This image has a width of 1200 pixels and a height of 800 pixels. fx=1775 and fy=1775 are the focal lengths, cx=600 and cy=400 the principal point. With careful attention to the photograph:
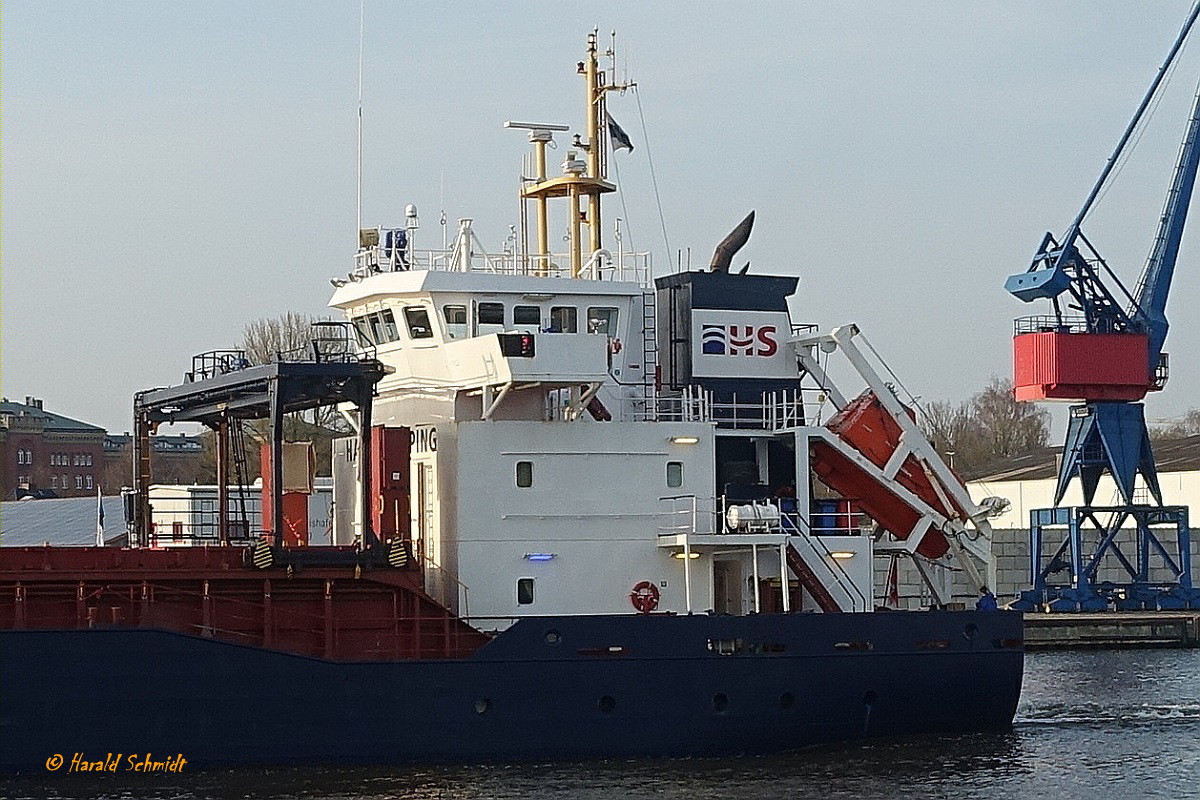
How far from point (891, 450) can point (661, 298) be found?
366 cm

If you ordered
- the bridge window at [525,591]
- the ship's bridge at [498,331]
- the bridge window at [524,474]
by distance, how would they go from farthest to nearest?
the bridge window at [524,474] < the bridge window at [525,591] < the ship's bridge at [498,331]

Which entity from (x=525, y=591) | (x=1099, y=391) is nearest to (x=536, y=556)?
(x=525, y=591)

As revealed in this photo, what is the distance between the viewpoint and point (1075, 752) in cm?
2289

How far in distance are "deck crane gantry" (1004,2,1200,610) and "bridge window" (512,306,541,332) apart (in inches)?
1058

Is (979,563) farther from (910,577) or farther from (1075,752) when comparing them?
(910,577)

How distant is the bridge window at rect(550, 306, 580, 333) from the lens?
73.7ft

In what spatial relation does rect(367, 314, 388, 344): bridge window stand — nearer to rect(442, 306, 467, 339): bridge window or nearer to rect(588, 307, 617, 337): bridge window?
rect(442, 306, 467, 339): bridge window

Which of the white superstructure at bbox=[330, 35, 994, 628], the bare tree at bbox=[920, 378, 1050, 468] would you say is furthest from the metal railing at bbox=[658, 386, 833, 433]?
the bare tree at bbox=[920, 378, 1050, 468]

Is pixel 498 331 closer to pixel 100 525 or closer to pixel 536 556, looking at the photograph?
pixel 536 556

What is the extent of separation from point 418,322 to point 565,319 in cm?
186

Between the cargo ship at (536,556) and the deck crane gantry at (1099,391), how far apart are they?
2305 centimetres

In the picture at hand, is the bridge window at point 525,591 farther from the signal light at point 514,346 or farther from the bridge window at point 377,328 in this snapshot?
the bridge window at point 377,328

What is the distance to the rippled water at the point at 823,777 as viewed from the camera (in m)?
19.2

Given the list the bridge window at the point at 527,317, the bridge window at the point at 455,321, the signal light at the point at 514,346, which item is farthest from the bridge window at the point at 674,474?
the bridge window at the point at 455,321
